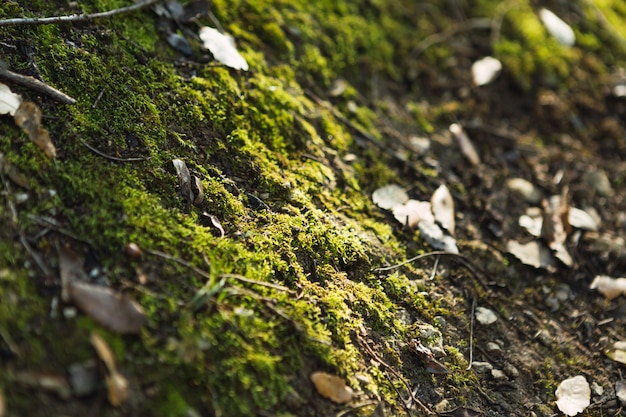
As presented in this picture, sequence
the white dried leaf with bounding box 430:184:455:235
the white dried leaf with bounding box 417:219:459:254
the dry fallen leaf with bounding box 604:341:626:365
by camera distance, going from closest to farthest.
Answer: the dry fallen leaf with bounding box 604:341:626:365 → the white dried leaf with bounding box 417:219:459:254 → the white dried leaf with bounding box 430:184:455:235

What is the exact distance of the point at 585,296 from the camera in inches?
109

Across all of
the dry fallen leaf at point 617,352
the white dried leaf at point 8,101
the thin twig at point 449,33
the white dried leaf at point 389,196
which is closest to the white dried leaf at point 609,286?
the dry fallen leaf at point 617,352

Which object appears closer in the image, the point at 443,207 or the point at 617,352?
the point at 617,352

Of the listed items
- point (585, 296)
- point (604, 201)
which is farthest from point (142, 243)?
point (604, 201)

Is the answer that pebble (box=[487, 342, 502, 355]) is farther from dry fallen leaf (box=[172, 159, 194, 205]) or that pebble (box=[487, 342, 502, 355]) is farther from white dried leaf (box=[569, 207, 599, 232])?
dry fallen leaf (box=[172, 159, 194, 205])

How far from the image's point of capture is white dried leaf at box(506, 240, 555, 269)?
2.77 m

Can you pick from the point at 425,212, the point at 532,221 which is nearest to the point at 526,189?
the point at 532,221

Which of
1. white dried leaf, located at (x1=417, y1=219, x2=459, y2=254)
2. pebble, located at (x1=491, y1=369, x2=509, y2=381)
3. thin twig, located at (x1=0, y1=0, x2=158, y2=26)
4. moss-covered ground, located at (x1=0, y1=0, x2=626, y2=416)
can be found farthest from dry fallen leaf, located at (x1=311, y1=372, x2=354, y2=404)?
thin twig, located at (x1=0, y1=0, x2=158, y2=26)

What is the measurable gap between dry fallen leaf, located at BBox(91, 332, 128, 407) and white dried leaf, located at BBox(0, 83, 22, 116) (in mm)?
897

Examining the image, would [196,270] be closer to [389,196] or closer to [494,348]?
[389,196]

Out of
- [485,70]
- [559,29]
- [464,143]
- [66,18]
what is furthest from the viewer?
[559,29]

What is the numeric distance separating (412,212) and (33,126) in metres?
1.77

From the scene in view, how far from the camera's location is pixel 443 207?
2809mm

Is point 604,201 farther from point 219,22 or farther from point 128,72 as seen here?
point 128,72
